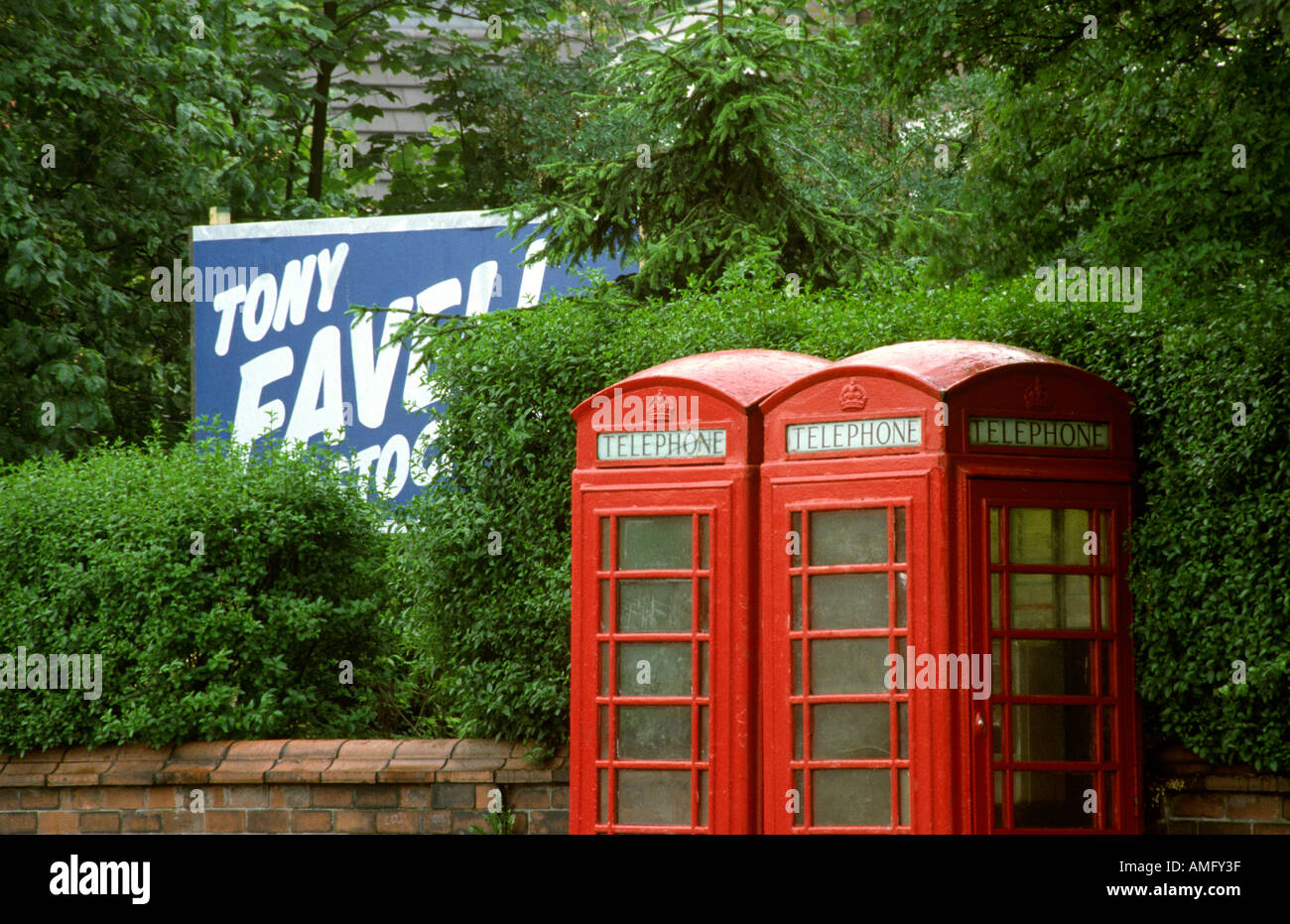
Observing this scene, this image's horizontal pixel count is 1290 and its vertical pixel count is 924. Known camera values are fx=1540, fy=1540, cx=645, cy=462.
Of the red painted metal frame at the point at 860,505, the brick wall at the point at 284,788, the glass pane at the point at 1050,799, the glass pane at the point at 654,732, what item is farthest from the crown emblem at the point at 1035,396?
the brick wall at the point at 284,788

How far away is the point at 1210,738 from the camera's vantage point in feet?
23.6

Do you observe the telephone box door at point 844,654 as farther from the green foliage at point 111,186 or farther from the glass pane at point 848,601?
the green foliage at point 111,186

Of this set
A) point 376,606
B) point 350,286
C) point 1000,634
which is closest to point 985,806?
point 1000,634

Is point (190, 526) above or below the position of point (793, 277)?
below

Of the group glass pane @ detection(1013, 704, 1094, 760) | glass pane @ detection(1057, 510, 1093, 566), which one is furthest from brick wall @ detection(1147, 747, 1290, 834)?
glass pane @ detection(1057, 510, 1093, 566)

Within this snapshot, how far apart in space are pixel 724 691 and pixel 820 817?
2.36 ft

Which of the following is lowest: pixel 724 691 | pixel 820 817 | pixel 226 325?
pixel 820 817

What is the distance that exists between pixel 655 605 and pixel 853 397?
1.41 meters

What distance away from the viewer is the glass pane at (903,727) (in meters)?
6.72

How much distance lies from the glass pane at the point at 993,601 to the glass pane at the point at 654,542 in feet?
4.56

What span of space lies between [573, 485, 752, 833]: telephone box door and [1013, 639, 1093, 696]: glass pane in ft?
4.05

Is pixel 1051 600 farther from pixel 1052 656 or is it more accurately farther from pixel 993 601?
pixel 993 601

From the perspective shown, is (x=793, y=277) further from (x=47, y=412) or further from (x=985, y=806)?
(x=47, y=412)

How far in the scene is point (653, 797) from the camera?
24.2ft
